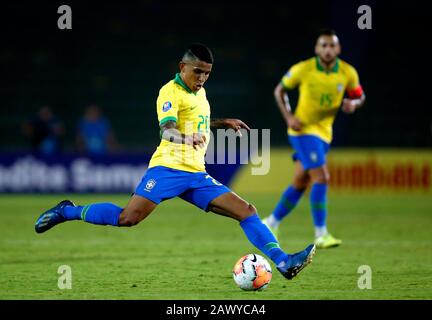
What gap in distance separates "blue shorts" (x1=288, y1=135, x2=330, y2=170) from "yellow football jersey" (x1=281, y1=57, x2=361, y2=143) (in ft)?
0.24

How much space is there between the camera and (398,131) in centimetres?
1997

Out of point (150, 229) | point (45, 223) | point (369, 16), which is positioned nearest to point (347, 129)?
point (369, 16)

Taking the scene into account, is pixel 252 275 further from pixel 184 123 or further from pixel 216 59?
pixel 216 59

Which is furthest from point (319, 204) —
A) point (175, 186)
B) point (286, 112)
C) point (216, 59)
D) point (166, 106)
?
point (216, 59)

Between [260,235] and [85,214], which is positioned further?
[85,214]

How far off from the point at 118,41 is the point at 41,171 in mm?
6086

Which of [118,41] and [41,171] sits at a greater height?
[118,41]

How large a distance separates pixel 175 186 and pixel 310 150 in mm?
3480

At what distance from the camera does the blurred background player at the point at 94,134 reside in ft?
66.9

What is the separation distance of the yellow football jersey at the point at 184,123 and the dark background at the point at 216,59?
40.3 ft

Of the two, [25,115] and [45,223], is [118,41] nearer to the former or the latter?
[25,115]

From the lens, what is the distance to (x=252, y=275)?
679cm

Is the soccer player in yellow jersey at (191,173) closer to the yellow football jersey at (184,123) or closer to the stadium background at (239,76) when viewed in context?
the yellow football jersey at (184,123)

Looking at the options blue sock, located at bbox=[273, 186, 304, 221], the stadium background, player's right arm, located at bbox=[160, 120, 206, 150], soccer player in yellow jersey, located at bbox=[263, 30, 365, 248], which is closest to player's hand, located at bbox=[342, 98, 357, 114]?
soccer player in yellow jersey, located at bbox=[263, 30, 365, 248]
